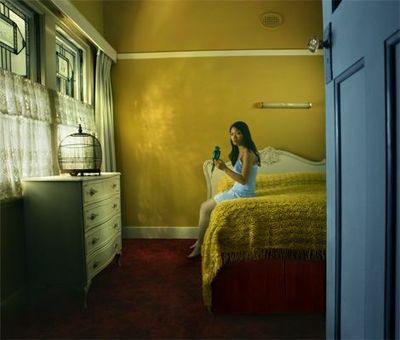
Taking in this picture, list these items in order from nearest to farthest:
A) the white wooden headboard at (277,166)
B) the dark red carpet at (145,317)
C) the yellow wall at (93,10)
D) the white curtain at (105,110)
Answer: the dark red carpet at (145,317) < the yellow wall at (93,10) < the white curtain at (105,110) < the white wooden headboard at (277,166)

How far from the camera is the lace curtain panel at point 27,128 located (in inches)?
84.0

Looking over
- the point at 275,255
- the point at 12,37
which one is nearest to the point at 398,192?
the point at 275,255

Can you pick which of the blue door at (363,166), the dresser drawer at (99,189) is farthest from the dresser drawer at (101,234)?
the blue door at (363,166)

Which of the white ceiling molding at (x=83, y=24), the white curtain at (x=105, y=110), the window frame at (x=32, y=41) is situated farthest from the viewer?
the white curtain at (x=105, y=110)

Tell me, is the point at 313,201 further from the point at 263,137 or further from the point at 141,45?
the point at 141,45

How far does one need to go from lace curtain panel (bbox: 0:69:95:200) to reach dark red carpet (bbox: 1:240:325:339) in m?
0.88

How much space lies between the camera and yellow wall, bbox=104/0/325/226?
4125 millimetres

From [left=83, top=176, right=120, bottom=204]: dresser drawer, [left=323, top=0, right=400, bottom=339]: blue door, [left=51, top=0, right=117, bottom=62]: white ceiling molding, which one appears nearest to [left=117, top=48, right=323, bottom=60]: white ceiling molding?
[left=51, top=0, right=117, bottom=62]: white ceiling molding

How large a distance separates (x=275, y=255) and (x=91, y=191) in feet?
4.59

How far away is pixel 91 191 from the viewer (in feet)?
7.65

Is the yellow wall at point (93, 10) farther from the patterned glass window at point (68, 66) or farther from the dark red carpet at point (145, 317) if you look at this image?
the dark red carpet at point (145, 317)

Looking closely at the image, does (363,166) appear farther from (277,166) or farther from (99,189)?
(277,166)

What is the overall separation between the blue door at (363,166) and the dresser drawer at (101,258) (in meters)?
1.69

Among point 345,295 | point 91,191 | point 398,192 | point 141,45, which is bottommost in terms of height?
point 345,295
